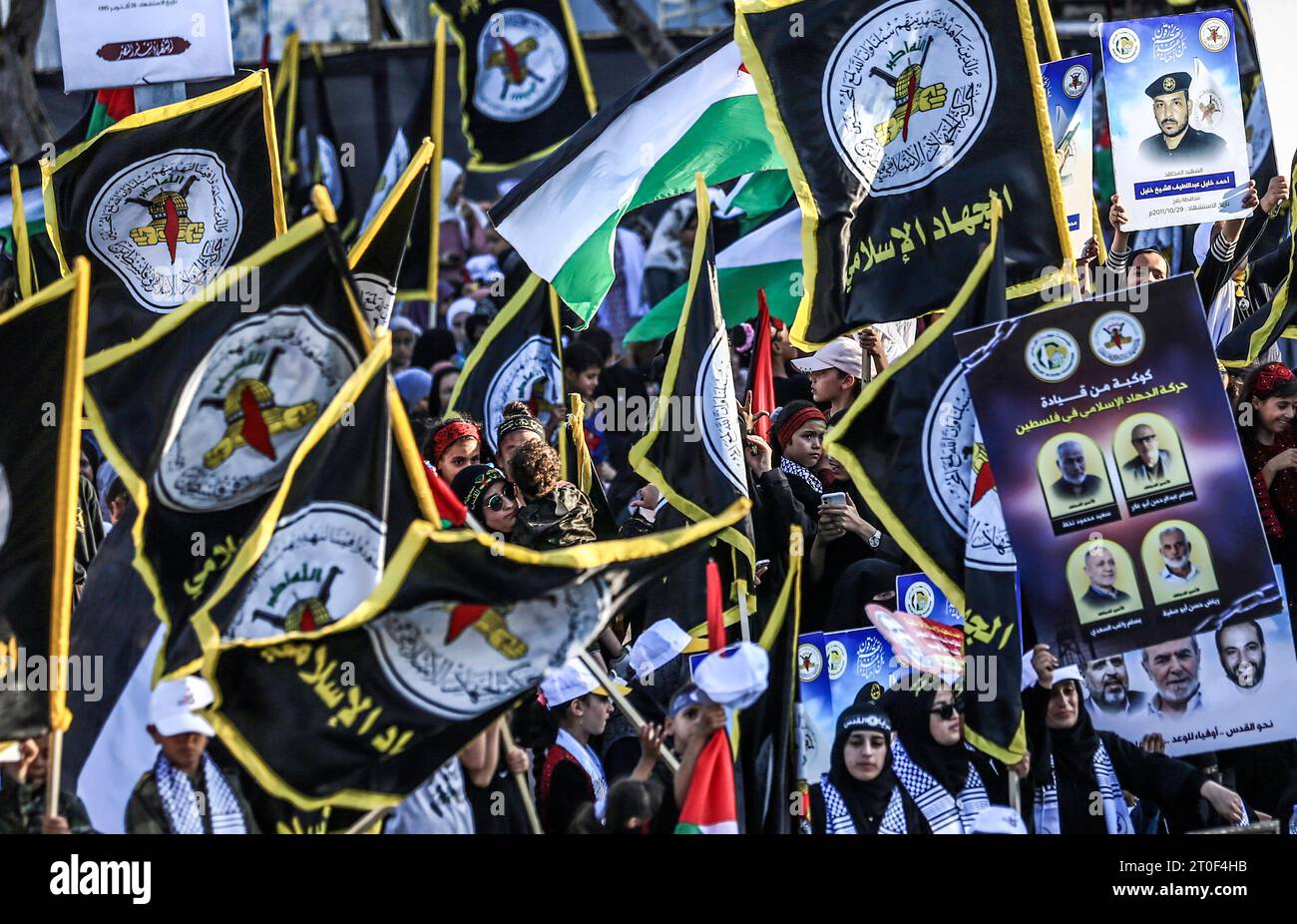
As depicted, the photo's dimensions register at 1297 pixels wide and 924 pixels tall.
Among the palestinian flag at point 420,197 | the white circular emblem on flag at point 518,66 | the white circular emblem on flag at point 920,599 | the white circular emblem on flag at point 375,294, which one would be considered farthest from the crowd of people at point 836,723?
the white circular emblem on flag at point 518,66

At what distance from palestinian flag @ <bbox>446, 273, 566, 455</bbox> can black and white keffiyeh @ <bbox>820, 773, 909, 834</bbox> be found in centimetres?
361

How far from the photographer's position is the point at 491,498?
8.34m

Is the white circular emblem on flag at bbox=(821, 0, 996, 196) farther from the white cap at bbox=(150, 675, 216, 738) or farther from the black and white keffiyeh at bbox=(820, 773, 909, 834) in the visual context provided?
the white cap at bbox=(150, 675, 216, 738)

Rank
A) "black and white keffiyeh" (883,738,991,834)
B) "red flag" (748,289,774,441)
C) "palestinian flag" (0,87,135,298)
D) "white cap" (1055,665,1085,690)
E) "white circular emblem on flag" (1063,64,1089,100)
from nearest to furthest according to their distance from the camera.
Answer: "white cap" (1055,665,1085,690) < "black and white keffiyeh" (883,738,991,834) < "white circular emblem on flag" (1063,64,1089,100) < "red flag" (748,289,774,441) < "palestinian flag" (0,87,135,298)

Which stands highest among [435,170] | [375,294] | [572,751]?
[435,170]

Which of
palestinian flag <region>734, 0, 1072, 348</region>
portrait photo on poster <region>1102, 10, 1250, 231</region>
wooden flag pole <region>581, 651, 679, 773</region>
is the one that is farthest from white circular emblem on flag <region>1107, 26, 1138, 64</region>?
wooden flag pole <region>581, 651, 679, 773</region>

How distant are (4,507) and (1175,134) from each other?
5508mm

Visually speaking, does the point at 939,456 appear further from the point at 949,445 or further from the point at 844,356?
the point at 844,356

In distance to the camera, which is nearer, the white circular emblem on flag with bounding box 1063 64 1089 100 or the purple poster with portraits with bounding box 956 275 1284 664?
the purple poster with portraits with bounding box 956 275 1284 664

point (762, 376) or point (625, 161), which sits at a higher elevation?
point (625, 161)

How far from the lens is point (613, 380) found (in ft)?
37.9

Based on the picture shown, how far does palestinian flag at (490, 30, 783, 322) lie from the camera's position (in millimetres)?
9422

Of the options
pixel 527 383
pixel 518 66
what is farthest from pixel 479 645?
pixel 518 66
